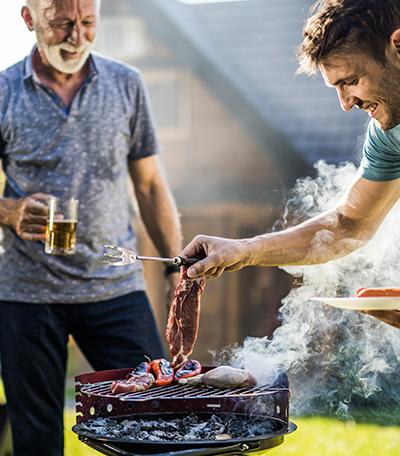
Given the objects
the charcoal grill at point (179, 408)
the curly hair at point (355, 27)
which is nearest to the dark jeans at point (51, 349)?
the charcoal grill at point (179, 408)

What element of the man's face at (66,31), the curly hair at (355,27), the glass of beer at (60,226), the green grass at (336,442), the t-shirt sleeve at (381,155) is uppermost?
the man's face at (66,31)

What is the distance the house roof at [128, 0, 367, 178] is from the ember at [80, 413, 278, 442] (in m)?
5.68

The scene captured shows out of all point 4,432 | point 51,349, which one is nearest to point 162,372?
point 51,349

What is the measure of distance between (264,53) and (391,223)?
665cm

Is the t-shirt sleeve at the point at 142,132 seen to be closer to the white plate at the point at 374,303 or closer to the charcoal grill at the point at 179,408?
the charcoal grill at the point at 179,408

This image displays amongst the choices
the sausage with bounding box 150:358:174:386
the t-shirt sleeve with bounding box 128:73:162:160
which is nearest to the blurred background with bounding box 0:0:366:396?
the t-shirt sleeve with bounding box 128:73:162:160

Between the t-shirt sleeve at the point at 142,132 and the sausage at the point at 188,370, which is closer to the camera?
the sausage at the point at 188,370

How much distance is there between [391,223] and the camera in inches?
123

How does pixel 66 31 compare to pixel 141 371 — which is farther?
pixel 66 31

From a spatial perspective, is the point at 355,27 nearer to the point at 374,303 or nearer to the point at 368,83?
the point at 368,83

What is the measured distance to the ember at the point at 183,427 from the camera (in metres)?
2.15

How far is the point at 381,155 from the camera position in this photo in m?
2.57

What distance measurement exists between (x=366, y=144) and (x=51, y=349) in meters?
2.07

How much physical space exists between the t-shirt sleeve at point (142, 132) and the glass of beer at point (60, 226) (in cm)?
67
